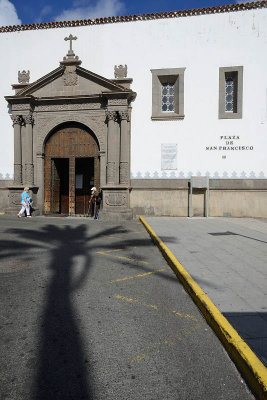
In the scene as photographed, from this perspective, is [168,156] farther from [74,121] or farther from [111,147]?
[74,121]

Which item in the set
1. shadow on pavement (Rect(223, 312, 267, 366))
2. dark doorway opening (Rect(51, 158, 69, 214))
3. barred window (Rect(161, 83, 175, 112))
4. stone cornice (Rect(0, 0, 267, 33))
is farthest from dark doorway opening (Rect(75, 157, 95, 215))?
shadow on pavement (Rect(223, 312, 267, 366))

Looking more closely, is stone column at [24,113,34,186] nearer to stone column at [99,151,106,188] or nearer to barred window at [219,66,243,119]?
stone column at [99,151,106,188]

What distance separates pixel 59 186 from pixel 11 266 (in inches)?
383

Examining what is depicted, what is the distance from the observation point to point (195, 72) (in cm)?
1243

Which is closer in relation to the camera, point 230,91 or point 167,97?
point 230,91

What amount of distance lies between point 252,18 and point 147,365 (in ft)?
47.6

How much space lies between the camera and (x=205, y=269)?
456 cm

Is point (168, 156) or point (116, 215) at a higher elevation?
point (168, 156)

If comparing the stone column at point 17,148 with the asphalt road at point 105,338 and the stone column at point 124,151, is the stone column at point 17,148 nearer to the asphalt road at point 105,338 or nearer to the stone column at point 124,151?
the stone column at point 124,151

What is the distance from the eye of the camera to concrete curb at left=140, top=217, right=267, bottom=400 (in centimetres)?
194

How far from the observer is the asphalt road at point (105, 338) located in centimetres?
201

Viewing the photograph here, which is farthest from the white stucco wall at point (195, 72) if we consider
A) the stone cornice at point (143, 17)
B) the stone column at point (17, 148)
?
the stone column at point (17, 148)

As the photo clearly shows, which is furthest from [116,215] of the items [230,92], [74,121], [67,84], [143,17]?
[143,17]

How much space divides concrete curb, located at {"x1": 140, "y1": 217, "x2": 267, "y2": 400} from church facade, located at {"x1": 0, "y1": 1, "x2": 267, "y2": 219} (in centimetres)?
892
